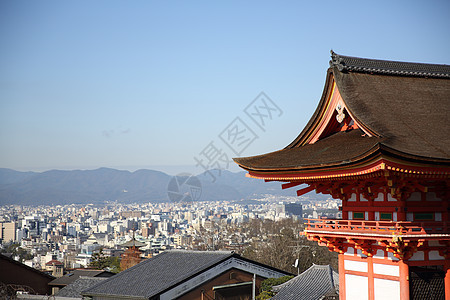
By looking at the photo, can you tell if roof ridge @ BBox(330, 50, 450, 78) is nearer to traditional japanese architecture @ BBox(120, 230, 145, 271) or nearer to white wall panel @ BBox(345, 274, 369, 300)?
white wall panel @ BBox(345, 274, 369, 300)

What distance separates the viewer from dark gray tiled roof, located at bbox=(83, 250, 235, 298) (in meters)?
20.9

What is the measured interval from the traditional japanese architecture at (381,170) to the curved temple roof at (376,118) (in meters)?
0.02

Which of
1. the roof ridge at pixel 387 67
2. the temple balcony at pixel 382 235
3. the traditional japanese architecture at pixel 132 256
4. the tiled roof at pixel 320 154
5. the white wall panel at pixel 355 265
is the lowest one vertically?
the traditional japanese architecture at pixel 132 256

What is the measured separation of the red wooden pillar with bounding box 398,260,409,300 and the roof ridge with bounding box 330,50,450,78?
378cm

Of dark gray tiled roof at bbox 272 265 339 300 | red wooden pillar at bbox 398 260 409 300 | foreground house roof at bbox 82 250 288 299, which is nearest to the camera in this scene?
red wooden pillar at bbox 398 260 409 300

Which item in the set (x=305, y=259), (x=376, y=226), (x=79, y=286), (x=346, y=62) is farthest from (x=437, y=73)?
(x=305, y=259)

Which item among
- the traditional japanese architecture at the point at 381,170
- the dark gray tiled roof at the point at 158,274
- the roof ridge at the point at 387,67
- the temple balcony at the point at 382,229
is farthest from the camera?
the dark gray tiled roof at the point at 158,274

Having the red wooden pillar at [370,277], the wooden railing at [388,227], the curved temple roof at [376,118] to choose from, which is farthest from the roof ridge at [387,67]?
the red wooden pillar at [370,277]

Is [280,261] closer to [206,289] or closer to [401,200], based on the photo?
[206,289]

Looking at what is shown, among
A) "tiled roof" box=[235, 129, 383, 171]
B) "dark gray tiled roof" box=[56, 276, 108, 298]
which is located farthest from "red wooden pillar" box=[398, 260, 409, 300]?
"dark gray tiled roof" box=[56, 276, 108, 298]

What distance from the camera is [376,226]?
1010 cm

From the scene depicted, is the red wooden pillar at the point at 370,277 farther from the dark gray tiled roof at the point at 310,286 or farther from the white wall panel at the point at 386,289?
the dark gray tiled roof at the point at 310,286

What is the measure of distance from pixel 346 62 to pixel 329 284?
41.9 ft

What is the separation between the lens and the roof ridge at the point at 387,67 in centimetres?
1153
